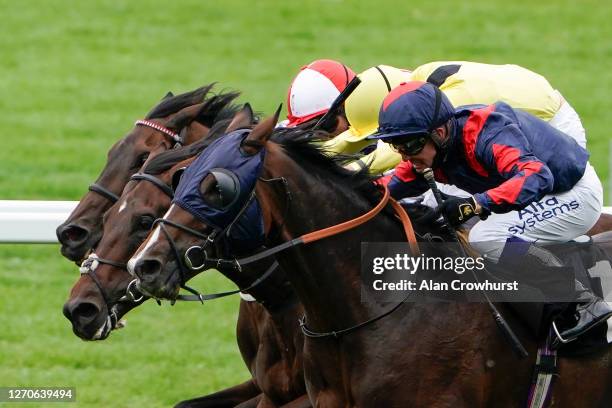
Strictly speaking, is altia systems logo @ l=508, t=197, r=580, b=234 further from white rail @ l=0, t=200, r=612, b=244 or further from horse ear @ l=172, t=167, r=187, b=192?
white rail @ l=0, t=200, r=612, b=244

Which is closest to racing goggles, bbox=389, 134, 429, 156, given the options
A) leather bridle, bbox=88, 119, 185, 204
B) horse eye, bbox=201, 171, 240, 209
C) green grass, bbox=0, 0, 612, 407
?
horse eye, bbox=201, 171, 240, 209

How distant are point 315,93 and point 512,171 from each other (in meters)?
1.70

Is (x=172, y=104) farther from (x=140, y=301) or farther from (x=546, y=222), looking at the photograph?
(x=546, y=222)

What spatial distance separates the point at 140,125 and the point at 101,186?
0.39 metres

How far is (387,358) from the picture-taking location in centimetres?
504

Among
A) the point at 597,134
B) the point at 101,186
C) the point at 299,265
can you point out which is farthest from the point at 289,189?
the point at 597,134

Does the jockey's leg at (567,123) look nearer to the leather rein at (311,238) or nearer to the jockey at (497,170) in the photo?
the jockey at (497,170)

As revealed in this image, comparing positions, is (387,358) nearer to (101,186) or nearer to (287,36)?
(101,186)

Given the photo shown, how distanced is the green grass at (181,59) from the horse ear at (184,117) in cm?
269

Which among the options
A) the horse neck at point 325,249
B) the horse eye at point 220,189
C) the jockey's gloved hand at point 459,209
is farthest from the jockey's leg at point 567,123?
the horse eye at point 220,189

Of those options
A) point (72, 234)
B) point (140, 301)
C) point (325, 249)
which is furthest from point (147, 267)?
point (72, 234)

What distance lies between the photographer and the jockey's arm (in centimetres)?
495

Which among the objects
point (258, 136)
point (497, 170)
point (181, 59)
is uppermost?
point (258, 136)

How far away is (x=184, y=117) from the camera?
21.1ft
